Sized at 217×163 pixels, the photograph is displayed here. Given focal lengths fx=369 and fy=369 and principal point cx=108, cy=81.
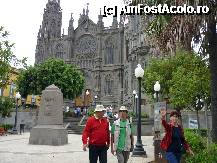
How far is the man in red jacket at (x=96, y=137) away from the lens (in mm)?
7949

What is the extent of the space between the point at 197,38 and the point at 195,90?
25.8 feet

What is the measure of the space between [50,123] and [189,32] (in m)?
9.53

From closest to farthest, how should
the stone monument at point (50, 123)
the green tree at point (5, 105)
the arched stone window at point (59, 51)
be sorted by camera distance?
the stone monument at point (50, 123) → the green tree at point (5, 105) → the arched stone window at point (59, 51)

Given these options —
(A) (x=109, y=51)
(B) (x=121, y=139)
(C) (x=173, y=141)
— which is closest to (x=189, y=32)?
(B) (x=121, y=139)

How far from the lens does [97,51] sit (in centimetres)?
6931

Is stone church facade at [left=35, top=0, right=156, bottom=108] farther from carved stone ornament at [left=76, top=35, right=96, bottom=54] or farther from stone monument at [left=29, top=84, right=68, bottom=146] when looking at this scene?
stone monument at [left=29, top=84, right=68, bottom=146]

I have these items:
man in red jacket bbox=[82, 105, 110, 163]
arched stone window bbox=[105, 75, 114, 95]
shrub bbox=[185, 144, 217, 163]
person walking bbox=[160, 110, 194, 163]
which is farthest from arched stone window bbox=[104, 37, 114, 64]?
person walking bbox=[160, 110, 194, 163]

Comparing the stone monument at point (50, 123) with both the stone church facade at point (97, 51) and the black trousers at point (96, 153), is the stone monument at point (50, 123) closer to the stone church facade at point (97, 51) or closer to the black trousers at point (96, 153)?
the black trousers at point (96, 153)

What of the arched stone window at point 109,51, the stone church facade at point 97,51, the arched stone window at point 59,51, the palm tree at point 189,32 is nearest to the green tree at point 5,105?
the palm tree at point 189,32

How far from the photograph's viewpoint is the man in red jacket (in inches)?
313

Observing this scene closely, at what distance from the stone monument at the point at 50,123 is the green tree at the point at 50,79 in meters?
30.2

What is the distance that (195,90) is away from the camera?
18484 mm

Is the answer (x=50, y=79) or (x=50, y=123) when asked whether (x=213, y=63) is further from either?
(x=50, y=79)

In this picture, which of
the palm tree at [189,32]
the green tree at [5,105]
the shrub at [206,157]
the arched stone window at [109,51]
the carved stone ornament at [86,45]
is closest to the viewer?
the shrub at [206,157]
